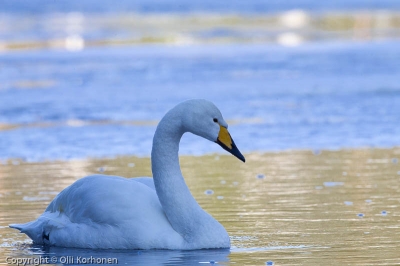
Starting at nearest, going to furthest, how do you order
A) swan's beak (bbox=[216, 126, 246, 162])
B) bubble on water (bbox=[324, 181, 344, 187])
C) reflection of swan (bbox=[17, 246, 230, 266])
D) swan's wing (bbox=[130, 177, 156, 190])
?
reflection of swan (bbox=[17, 246, 230, 266])
swan's beak (bbox=[216, 126, 246, 162])
swan's wing (bbox=[130, 177, 156, 190])
bubble on water (bbox=[324, 181, 344, 187])

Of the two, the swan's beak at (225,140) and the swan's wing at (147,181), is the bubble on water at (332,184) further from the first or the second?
the swan's beak at (225,140)

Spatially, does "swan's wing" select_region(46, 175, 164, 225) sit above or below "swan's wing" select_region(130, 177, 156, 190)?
below

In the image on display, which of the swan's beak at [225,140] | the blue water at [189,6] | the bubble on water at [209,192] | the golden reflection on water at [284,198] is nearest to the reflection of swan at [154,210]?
the swan's beak at [225,140]

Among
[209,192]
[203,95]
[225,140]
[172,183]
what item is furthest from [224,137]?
[203,95]

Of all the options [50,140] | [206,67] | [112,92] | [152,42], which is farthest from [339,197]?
[152,42]

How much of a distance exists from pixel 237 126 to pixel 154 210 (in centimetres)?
697

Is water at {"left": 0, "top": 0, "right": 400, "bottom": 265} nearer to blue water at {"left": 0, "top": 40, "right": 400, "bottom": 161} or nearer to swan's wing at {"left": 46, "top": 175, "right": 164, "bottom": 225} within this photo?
blue water at {"left": 0, "top": 40, "right": 400, "bottom": 161}

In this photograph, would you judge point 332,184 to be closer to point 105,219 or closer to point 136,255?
point 105,219

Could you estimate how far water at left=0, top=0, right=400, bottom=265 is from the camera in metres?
7.23

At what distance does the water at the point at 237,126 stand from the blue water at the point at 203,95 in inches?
1.6

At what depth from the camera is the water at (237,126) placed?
285 inches

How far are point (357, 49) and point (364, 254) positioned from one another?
20.0m

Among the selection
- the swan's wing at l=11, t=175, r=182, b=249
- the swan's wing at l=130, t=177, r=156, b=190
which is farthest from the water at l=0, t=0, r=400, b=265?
the swan's wing at l=130, t=177, r=156, b=190

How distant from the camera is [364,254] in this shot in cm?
640
